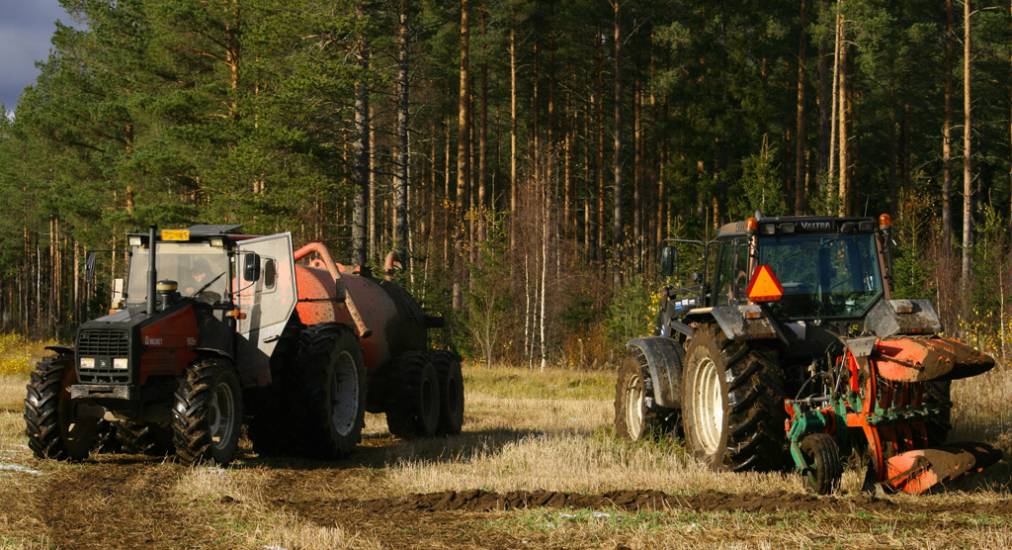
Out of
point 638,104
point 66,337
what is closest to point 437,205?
point 638,104

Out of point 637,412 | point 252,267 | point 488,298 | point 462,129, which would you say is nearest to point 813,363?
point 637,412

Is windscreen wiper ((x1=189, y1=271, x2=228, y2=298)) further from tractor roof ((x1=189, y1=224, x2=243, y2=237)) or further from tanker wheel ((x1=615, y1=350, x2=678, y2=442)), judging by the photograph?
tanker wheel ((x1=615, y1=350, x2=678, y2=442))

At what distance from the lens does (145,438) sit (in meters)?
13.1

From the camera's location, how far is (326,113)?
2823 cm

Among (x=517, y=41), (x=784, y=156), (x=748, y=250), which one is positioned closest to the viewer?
(x=748, y=250)

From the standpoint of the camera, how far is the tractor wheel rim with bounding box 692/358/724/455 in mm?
11508

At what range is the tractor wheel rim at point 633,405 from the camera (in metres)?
13.8

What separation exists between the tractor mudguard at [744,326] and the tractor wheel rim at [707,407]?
774mm

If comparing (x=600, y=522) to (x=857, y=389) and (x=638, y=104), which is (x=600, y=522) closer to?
(x=857, y=389)

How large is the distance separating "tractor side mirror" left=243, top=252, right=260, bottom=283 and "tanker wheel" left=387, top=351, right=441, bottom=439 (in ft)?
12.0

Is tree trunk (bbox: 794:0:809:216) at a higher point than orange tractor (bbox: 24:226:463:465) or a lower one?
higher

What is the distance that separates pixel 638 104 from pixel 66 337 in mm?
28937

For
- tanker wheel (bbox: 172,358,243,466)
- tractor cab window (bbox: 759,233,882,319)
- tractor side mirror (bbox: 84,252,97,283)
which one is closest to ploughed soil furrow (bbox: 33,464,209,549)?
tanker wheel (bbox: 172,358,243,466)

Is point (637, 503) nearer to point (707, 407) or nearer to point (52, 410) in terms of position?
point (707, 407)
